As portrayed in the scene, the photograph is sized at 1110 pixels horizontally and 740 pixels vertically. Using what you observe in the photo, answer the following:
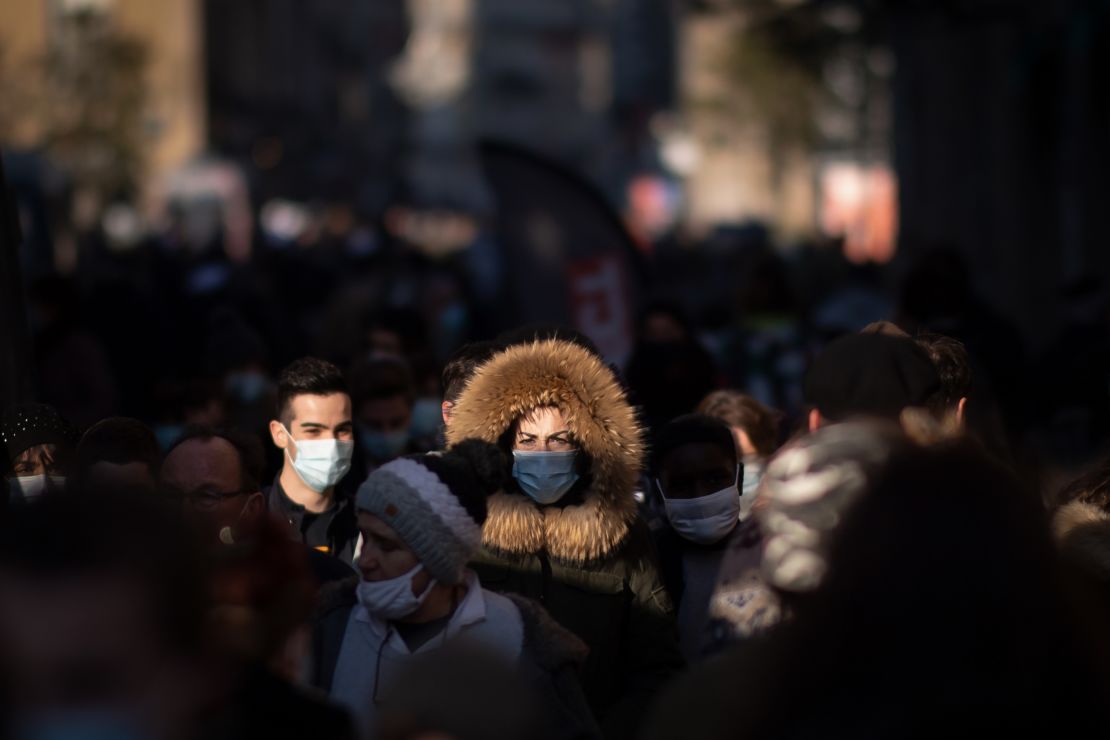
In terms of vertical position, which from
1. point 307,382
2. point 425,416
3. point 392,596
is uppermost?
point 307,382

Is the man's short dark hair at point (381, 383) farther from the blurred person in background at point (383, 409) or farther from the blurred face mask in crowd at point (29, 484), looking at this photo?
the blurred face mask in crowd at point (29, 484)

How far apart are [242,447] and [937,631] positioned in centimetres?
342

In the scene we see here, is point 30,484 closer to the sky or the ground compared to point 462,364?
closer to the ground

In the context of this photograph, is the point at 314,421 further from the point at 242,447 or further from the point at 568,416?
the point at 568,416

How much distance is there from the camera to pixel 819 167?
3934cm

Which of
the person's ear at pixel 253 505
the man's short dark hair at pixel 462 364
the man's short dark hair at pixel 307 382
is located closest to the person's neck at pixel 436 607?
the person's ear at pixel 253 505

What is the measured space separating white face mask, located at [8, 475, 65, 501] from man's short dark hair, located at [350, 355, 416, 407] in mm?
2443

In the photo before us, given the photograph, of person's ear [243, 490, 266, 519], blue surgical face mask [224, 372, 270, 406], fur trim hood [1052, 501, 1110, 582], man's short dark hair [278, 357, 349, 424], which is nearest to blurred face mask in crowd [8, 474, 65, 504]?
person's ear [243, 490, 266, 519]

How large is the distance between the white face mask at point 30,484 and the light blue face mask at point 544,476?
1.24 metres

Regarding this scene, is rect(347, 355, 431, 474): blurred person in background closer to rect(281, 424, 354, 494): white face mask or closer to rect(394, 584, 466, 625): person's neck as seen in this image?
rect(281, 424, 354, 494): white face mask

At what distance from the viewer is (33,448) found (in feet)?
20.6

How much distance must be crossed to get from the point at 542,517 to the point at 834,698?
2.69 metres

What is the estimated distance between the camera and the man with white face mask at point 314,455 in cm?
672

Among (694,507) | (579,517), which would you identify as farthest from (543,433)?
(694,507)
